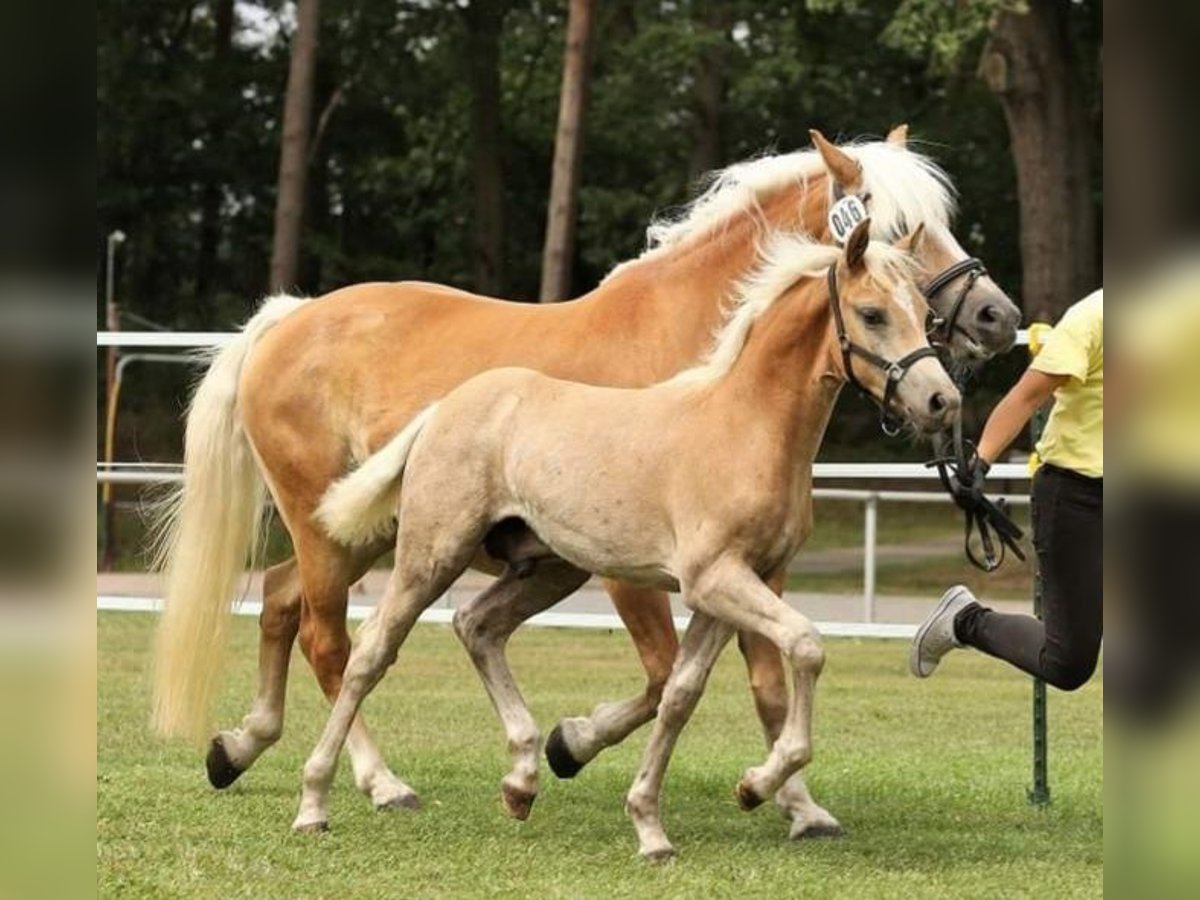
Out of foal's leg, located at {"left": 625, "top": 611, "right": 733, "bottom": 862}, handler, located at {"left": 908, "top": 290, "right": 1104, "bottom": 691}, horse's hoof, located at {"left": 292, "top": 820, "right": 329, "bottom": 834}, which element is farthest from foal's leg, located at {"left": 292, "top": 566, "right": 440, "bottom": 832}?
handler, located at {"left": 908, "top": 290, "right": 1104, "bottom": 691}

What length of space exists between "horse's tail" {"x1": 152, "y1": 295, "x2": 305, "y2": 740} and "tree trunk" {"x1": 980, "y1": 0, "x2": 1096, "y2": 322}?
13636 millimetres

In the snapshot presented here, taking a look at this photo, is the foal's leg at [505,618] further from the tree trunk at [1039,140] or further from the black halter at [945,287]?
the tree trunk at [1039,140]

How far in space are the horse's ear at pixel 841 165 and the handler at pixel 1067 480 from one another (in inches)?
44.1

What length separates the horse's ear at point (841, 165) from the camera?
6137mm

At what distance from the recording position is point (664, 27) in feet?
89.6

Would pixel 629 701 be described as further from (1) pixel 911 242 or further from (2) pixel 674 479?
(1) pixel 911 242

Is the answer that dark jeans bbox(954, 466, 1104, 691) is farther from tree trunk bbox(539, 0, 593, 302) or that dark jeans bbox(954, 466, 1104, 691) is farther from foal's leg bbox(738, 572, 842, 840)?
→ tree trunk bbox(539, 0, 593, 302)

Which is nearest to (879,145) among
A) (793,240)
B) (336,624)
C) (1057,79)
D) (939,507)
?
(793,240)

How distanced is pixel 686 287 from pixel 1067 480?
1547 millimetres

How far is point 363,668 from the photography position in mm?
5805

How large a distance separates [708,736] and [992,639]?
128 inches

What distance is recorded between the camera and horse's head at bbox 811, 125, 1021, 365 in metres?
5.74

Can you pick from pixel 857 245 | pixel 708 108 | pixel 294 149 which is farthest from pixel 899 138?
pixel 708 108

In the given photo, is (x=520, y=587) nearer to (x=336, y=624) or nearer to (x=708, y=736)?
(x=336, y=624)
